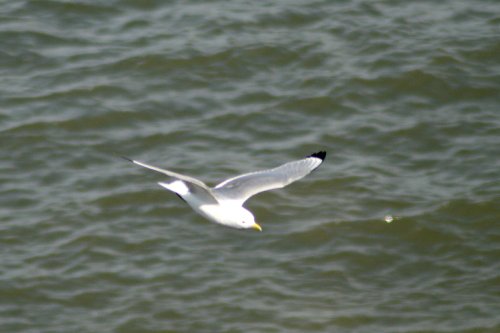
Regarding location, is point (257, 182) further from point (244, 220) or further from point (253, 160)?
point (253, 160)

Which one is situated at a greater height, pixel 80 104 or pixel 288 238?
pixel 80 104

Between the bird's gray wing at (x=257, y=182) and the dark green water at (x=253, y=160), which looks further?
the dark green water at (x=253, y=160)

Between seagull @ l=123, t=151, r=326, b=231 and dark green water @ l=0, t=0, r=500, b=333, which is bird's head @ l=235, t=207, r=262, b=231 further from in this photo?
dark green water @ l=0, t=0, r=500, b=333

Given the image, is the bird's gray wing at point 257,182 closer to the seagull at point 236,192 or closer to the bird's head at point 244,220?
the seagull at point 236,192

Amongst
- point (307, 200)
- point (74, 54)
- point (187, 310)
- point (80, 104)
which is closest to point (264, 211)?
point (307, 200)

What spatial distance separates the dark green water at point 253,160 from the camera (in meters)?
7.93

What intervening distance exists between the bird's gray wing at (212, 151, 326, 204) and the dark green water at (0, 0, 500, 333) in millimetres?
783

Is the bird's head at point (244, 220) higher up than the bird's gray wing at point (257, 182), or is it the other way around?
the bird's gray wing at point (257, 182)

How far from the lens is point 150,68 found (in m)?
10.7

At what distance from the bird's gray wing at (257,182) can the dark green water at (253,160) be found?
0.78m

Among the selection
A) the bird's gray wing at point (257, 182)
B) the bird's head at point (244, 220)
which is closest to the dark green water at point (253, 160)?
the bird's head at point (244, 220)

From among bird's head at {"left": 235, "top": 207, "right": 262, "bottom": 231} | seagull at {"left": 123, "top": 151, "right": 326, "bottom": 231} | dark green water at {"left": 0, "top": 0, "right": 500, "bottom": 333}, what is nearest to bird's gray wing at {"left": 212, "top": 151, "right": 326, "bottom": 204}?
seagull at {"left": 123, "top": 151, "right": 326, "bottom": 231}

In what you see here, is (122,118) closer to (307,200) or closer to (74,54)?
(74,54)

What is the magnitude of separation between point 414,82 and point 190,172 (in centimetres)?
283
